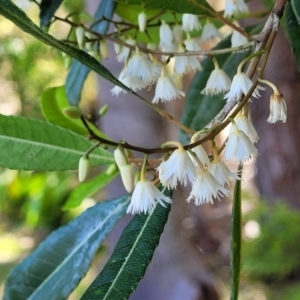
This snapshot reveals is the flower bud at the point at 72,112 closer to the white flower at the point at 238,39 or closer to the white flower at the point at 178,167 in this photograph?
the white flower at the point at 178,167


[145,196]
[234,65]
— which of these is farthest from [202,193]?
[234,65]

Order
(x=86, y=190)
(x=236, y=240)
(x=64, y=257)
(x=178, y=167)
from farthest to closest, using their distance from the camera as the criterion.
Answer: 1. (x=86, y=190)
2. (x=64, y=257)
3. (x=236, y=240)
4. (x=178, y=167)

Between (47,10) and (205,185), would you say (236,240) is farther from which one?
(47,10)

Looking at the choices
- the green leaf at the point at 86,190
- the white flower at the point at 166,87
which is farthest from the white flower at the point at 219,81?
the green leaf at the point at 86,190

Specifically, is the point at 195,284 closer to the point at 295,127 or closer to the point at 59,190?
the point at 295,127

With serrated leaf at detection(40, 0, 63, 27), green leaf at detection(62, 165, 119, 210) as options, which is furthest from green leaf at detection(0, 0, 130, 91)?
green leaf at detection(62, 165, 119, 210)

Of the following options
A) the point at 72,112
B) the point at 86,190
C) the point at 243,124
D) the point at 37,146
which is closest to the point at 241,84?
the point at 243,124
